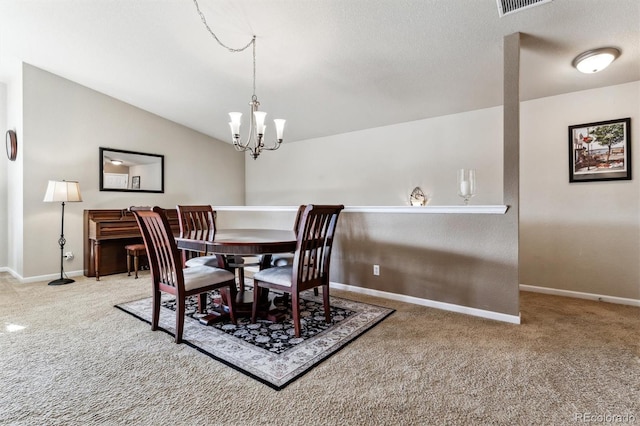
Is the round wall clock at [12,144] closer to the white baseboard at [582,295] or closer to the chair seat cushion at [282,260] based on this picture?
the chair seat cushion at [282,260]

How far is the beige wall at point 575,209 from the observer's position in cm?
304

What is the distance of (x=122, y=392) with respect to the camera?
1600 millimetres

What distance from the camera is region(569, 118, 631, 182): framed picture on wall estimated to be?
3053 millimetres

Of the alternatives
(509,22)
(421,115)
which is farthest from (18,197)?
(509,22)

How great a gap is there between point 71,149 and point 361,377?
4.78 m

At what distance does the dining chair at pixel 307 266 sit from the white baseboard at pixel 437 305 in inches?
35.9

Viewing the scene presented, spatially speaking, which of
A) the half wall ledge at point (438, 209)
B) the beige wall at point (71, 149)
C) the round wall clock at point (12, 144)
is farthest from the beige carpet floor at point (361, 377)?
the round wall clock at point (12, 144)

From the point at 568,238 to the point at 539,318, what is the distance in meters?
1.23

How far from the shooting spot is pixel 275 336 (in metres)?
2.27

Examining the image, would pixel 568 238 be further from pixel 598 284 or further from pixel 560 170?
pixel 560 170

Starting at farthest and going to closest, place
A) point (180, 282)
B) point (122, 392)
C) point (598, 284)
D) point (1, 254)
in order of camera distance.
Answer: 1. point (1, 254)
2. point (598, 284)
3. point (180, 282)
4. point (122, 392)

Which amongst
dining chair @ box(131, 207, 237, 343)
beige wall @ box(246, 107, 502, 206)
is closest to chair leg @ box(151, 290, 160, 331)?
dining chair @ box(131, 207, 237, 343)

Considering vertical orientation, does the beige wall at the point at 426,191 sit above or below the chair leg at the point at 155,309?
above

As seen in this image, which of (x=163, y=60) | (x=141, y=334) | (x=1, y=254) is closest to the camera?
(x=141, y=334)
